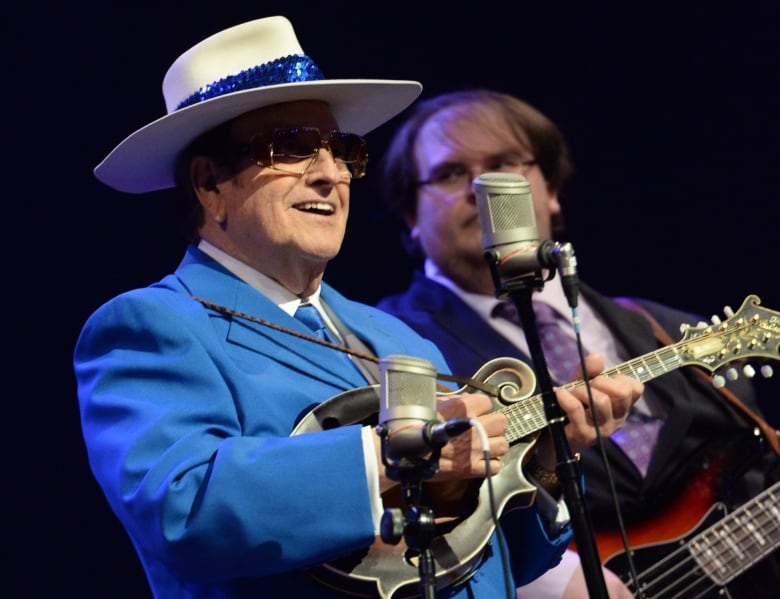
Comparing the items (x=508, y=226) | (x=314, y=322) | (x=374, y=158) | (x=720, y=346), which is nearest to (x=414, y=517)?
(x=508, y=226)

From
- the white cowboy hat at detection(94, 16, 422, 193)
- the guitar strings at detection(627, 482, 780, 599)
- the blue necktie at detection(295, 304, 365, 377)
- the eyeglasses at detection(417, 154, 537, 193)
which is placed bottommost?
the guitar strings at detection(627, 482, 780, 599)

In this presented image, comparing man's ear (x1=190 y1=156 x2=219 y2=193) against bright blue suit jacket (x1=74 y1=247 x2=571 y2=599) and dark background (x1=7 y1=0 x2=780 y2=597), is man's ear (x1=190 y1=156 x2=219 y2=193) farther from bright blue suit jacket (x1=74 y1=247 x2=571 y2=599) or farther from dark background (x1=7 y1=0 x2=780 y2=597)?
dark background (x1=7 y1=0 x2=780 y2=597)

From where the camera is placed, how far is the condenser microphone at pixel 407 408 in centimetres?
202

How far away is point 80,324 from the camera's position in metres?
3.93

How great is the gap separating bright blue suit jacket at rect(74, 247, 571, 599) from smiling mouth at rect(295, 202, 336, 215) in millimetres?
235

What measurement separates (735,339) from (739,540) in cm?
114

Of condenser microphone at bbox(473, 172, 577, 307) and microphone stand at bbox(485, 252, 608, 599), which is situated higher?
condenser microphone at bbox(473, 172, 577, 307)

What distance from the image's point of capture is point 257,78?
290cm

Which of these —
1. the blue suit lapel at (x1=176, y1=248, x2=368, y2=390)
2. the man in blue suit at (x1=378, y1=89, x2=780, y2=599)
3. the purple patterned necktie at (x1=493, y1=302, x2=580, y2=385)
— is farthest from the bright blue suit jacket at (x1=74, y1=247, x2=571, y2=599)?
the purple patterned necktie at (x1=493, y1=302, x2=580, y2=385)

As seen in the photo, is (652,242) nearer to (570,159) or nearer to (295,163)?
(570,159)

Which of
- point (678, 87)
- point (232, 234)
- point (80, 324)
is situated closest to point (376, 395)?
point (232, 234)

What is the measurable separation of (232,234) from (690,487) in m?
1.84

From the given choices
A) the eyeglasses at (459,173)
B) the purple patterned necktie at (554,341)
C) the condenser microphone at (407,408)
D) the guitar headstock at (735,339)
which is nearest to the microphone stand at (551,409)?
the condenser microphone at (407,408)

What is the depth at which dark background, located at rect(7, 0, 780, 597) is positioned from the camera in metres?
3.85
